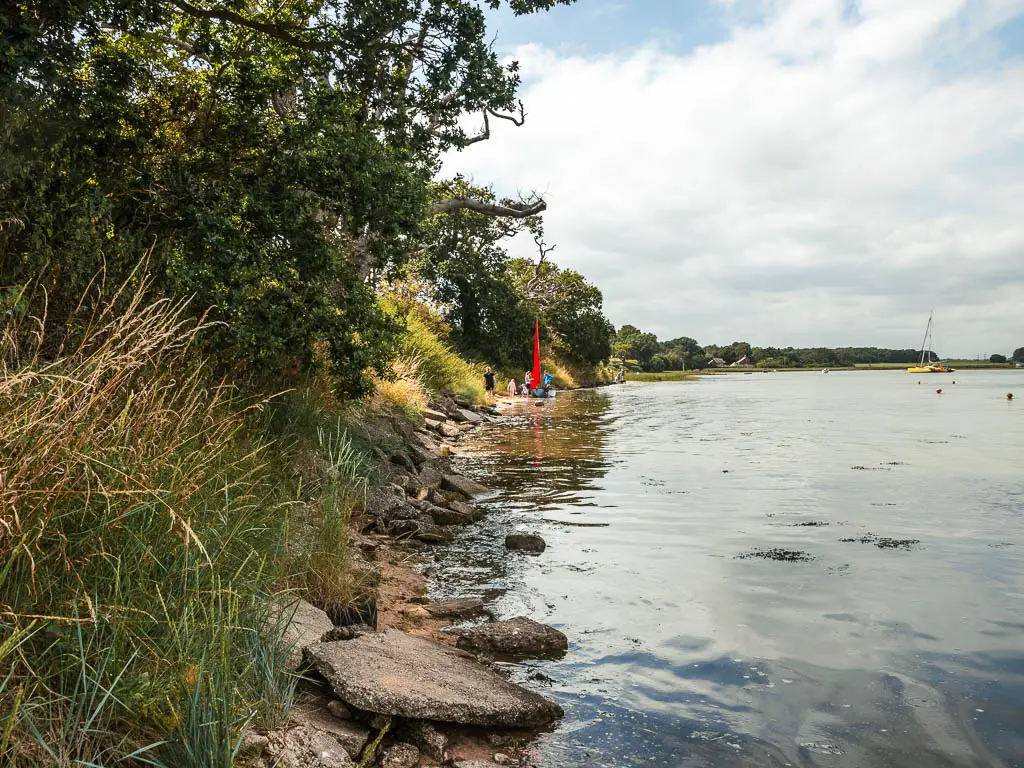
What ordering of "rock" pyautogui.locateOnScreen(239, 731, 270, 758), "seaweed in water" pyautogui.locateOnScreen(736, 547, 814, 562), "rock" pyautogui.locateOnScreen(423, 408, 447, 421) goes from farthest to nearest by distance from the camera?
"rock" pyautogui.locateOnScreen(423, 408, 447, 421), "seaweed in water" pyautogui.locateOnScreen(736, 547, 814, 562), "rock" pyautogui.locateOnScreen(239, 731, 270, 758)

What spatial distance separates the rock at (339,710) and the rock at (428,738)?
0.33 m

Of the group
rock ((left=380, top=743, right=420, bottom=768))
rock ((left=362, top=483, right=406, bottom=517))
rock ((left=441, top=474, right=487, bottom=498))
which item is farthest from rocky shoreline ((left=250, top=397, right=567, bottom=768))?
rock ((left=441, top=474, right=487, bottom=498))

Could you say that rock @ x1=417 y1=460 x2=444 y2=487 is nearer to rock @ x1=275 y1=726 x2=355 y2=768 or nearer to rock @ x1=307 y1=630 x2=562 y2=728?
rock @ x1=307 y1=630 x2=562 y2=728

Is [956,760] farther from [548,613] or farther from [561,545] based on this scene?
[561,545]

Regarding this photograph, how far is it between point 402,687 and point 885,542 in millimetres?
7347

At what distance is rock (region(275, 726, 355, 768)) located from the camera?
11.5ft

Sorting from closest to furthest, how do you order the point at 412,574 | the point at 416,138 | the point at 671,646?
the point at 671,646 → the point at 412,574 → the point at 416,138

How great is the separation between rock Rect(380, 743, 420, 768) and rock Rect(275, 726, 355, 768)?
225 millimetres

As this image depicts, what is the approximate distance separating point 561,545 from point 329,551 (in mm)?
3907

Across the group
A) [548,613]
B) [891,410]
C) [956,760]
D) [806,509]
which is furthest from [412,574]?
[891,410]

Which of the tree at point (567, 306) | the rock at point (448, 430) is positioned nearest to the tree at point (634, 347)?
the tree at point (567, 306)

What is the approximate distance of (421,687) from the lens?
4398 mm

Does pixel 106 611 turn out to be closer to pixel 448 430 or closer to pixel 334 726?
pixel 334 726

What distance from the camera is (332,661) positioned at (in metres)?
4.41
